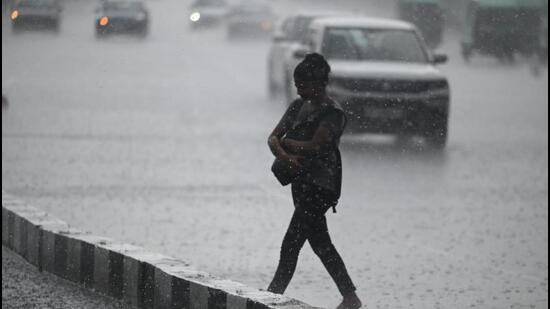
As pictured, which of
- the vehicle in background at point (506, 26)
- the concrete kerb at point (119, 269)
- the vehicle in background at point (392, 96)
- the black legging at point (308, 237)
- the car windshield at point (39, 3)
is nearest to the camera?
the concrete kerb at point (119, 269)

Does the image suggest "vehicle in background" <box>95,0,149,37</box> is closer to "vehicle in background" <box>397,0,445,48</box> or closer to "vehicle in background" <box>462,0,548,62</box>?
"vehicle in background" <box>397,0,445,48</box>

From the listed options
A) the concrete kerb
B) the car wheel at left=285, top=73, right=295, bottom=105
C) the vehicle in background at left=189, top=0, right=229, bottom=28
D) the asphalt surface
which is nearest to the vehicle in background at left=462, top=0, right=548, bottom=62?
the vehicle in background at left=189, top=0, right=229, bottom=28

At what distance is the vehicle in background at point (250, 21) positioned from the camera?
6100cm

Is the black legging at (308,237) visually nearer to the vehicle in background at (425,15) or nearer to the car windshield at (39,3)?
the car windshield at (39,3)

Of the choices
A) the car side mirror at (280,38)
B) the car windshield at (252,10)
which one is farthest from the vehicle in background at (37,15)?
the car side mirror at (280,38)

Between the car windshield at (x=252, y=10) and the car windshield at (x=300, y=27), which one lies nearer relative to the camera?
the car windshield at (x=300, y=27)

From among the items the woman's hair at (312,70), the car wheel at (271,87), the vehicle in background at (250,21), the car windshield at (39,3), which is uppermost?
the woman's hair at (312,70)

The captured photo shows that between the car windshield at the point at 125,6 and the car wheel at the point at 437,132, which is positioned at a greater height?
the car wheel at the point at 437,132

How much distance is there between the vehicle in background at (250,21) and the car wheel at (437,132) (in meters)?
40.7

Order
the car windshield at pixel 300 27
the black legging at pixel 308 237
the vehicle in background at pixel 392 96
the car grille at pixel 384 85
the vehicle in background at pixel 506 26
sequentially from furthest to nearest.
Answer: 1. the vehicle in background at pixel 506 26
2. the car windshield at pixel 300 27
3. the car grille at pixel 384 85
4. the vehicle in background at pixel 392 96
5. the black legging at pixel 308 237

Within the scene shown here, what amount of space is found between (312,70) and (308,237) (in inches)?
34.6

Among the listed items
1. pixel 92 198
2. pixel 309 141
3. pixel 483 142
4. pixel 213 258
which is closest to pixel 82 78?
pixel 483 142

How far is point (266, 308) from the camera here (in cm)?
713

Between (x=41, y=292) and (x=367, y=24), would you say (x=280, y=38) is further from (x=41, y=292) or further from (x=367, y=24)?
(x=41, y=292)
